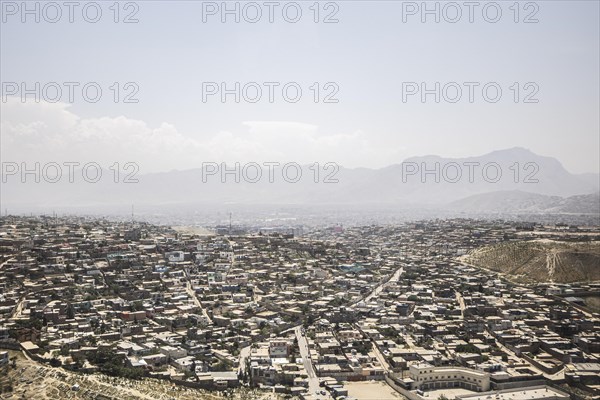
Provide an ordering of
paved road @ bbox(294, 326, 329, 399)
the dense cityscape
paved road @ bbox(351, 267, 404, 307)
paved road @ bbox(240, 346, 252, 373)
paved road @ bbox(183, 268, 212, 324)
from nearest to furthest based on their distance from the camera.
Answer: paved road @ bbox(294, 326, 329, 399) → the dense cityscape → paved road @ bbox(240, 346, 252, 373) → paved road @ bbox(183, 268, 212, 324) → paved road @ bbox(351, 267, 404, 307)

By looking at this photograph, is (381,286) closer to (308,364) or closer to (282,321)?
(282,321)

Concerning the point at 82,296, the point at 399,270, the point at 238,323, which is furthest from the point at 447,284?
the point at 82,296

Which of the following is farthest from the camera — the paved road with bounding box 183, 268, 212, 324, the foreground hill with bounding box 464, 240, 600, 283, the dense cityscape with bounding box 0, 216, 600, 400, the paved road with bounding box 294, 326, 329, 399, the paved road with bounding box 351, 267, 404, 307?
the foreground hill with bounding box 464, 240, 600, 283

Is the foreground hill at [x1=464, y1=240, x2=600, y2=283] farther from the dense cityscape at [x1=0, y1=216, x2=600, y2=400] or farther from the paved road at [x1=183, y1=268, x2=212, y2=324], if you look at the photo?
the paved road at [x1=183, y1=268, x2=212, y2=324]

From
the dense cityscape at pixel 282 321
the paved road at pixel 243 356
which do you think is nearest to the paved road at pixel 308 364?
the dense cityscape at pixel 282 321

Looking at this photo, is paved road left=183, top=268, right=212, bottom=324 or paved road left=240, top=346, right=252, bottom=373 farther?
paved road left=183, top=268, right=212, bottom=324

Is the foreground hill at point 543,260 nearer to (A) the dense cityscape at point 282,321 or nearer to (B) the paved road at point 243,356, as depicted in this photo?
(A) the dense cityscape at point 282,321

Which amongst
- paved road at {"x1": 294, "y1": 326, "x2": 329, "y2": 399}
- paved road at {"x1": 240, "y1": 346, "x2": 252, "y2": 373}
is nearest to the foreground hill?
paved road at {"x1": 294, "y1": 326, "x2": 329, "y2": 399}

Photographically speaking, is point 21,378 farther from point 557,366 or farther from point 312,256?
point 312,256
